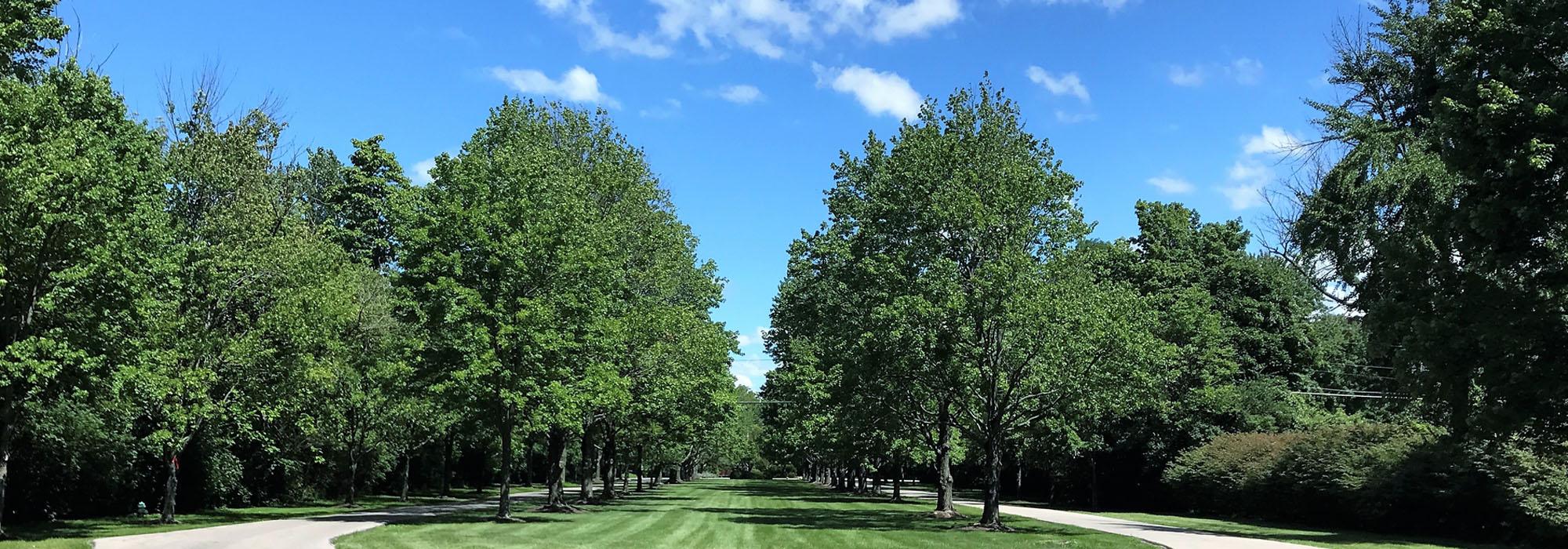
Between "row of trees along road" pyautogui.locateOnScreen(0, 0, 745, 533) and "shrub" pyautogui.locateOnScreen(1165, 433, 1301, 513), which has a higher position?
"row of trees along road" pyautogui.locateOnScreen(0, 0, 745, 533)

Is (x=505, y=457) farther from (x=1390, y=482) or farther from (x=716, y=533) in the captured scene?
(x=1390, y=482)

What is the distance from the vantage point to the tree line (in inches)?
650

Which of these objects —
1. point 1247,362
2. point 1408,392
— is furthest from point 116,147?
point 1247,362

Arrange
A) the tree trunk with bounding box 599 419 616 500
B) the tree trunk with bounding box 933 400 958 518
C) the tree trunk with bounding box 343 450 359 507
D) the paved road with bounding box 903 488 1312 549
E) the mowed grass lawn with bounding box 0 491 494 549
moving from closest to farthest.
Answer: the mowed grass lawn with bounding box 0 491 494 549 → the paved road with bounding box 903 488 1312 549 → the tree trunk with bounding box 933 400 958 518 → the tree trunk with bounding box 343 450 359 507 → the tree trunk with bounding box 599 419 616 500

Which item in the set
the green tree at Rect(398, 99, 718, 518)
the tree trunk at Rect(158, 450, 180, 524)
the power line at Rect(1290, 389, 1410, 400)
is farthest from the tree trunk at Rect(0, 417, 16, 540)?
the power line at Rect(1290, 389, 1410, 400)

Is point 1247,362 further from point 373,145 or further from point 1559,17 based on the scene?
point 373,145

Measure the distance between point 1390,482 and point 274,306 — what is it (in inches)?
1262

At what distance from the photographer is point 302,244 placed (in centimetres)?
2991

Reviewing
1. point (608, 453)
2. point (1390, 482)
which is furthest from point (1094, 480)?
point (608, 453)

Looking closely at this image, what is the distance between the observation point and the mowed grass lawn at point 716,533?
19.8m

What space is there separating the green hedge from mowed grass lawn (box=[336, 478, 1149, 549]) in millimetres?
8701

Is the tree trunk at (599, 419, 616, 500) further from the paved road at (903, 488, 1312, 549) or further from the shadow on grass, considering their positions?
the paved road at (903, 488, 1312, 549)

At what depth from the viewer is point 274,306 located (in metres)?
27.2

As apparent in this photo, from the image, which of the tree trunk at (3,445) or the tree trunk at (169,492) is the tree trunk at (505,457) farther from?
the tree trunk at (3,445)
